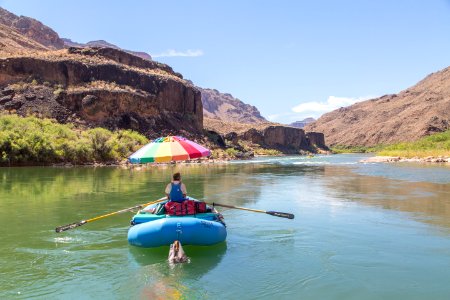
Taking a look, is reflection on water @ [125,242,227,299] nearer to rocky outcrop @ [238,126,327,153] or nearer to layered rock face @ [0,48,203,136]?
layered rock face @ [0,48,203,136]

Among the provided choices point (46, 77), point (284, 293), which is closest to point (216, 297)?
point (284, 293)

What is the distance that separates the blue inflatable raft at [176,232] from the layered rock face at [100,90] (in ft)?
233

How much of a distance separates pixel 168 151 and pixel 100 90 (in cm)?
7813

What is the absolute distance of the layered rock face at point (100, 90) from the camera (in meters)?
80.9

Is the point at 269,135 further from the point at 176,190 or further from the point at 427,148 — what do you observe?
the point at 176,190

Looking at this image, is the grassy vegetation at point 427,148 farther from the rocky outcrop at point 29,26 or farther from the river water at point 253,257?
the rocky outcrop at point 29,26

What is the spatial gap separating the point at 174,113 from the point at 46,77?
31160 millimetres

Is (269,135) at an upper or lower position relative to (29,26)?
lower

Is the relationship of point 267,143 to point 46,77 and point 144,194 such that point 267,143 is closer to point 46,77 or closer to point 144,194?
point 46,77

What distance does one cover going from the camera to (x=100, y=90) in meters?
85.8

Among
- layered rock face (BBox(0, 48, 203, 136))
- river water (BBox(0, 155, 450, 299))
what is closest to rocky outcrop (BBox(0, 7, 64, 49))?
layered rock face (BBox(0, 48, 203, 136))

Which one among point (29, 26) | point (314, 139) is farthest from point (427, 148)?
point (29, 26)

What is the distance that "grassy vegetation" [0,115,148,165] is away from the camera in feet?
173

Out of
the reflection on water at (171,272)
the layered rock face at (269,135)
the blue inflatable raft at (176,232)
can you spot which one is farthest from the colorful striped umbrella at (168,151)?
the layered rock face at (269,135)
